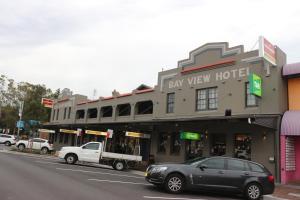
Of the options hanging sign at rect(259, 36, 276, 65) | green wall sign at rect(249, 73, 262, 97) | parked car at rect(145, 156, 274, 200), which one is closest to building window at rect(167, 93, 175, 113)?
green wall sign at rect(249, 73, 262, 97)

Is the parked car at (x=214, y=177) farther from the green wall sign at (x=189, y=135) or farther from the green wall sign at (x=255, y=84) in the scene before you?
the green wall sign at (x=189, y=135)

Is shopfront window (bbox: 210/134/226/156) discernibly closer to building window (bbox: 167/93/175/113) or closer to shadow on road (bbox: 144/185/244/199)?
building window (bbox: 167/93/175/113)

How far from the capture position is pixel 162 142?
2683 cm

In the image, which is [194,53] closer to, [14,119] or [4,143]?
[4,143]

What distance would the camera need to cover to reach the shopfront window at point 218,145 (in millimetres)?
22281

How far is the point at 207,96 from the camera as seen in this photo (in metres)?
23.8

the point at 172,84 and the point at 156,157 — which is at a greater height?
the point at 172,84

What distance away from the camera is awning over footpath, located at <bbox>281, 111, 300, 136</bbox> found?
18041mm

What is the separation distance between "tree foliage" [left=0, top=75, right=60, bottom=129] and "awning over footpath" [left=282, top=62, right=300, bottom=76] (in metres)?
47.8

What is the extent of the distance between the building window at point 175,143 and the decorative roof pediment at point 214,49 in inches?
213

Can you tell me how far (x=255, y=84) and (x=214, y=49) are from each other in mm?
5445

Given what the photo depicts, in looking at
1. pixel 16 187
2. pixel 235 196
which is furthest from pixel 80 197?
pixel 235 196

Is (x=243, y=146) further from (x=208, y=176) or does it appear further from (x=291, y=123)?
(x=208, y=176)

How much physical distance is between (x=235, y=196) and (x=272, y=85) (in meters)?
8.63
